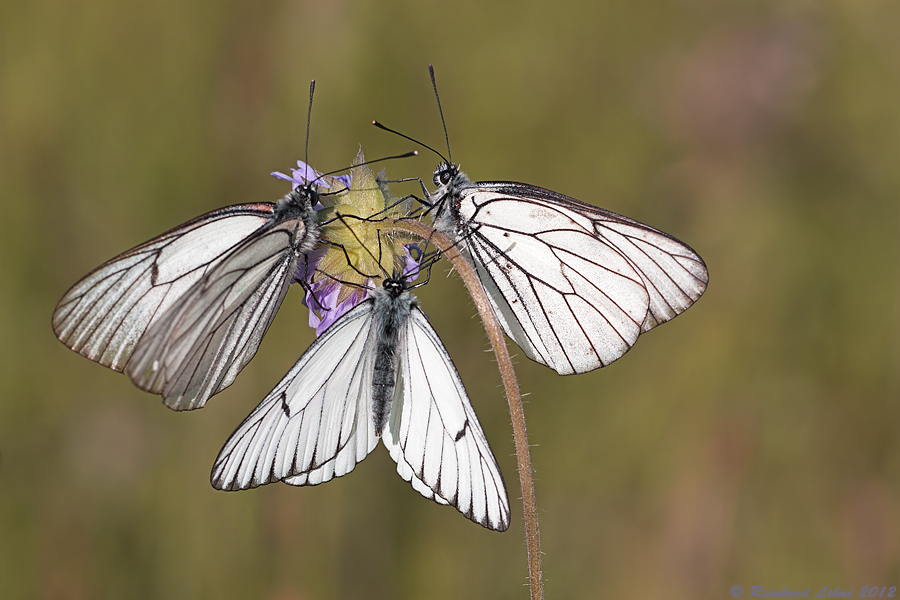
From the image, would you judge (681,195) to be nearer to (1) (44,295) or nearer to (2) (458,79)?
(2) (458,79)

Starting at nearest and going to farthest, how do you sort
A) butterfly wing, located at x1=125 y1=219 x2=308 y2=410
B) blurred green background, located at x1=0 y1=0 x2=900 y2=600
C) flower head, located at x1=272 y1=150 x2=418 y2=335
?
butterfly wing, located at x1=125 y1=219 x2=308 y2=410 < flower head, located at x1=272 y1=150 x2=418 y2=335 < blurred green background, located at x1=0 y1=0 x2=900 y2=600

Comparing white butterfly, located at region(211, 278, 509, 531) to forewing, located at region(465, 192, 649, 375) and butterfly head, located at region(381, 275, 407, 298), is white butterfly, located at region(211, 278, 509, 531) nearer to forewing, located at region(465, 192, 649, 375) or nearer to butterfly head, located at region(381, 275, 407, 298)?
butterfly head, located at region(381, 275, 407, 298)

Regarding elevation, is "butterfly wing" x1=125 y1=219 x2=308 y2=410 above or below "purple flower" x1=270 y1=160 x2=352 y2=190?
below

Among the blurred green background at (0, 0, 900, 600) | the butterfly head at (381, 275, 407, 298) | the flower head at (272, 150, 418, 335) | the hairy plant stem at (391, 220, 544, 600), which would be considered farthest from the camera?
the blurred green background at (0, 0, 900, 600)

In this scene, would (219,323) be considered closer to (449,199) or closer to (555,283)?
(449,199)

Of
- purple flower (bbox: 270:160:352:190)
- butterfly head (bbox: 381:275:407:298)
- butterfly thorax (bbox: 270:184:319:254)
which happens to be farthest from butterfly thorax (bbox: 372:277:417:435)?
purple flower (bbox: 270:160:352:190)

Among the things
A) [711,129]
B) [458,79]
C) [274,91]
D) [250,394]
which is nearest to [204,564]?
[250,394]
